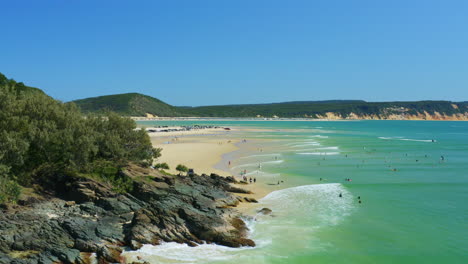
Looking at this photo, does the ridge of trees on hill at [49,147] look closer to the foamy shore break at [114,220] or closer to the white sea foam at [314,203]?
the foamy shore break at [114,220]

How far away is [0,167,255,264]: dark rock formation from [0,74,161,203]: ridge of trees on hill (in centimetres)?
135

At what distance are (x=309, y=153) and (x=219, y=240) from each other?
43.2m

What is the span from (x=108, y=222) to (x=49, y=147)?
8178 millimetres

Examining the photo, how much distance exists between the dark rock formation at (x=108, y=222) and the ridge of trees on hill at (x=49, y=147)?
135 centimetres

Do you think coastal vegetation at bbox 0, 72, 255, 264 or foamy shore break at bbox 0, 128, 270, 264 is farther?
coastal vegetation at bbox 0, 72, 255, 264

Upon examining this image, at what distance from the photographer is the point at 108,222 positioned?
2055cm

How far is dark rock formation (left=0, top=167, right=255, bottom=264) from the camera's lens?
16.9 metres

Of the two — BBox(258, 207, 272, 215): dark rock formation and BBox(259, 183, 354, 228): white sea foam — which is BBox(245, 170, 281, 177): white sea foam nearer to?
BBox(259, 183, 354, 228): white sea foam

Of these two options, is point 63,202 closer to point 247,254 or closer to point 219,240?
point 219,240

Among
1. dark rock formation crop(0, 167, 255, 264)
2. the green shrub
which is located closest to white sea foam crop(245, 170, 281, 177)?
dark rock formation crop(0, 167, 255, 264)

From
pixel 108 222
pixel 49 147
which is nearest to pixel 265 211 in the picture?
pixel 108 222

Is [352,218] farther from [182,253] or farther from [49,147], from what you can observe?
[49,147]

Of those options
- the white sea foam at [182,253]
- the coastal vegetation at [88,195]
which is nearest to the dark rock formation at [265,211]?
the coastal vegetation at [88,195]

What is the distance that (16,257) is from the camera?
1598 cm
